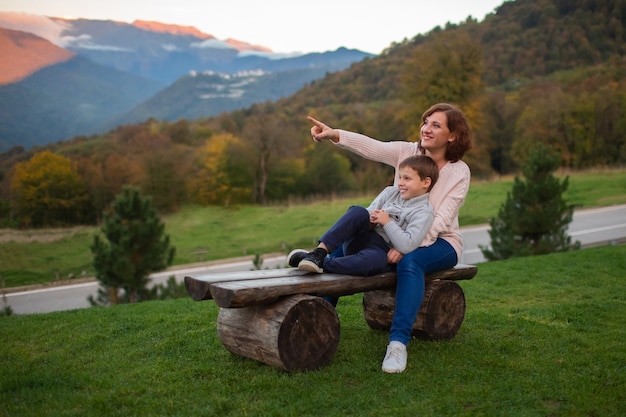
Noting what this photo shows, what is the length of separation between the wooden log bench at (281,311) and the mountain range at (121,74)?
15.9 meters

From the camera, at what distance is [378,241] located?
14.6ft

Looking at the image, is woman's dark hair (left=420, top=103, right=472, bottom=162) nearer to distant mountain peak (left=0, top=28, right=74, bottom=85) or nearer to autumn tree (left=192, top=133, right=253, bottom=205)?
distant mountain peak (left=0, top=28, right=74, bottom=85)

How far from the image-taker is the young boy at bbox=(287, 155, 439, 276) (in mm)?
4223

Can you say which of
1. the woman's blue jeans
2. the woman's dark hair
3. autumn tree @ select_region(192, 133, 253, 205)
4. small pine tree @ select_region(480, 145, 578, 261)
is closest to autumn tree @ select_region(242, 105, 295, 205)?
autumn tree @ select_region(192, 133, 253, 205)

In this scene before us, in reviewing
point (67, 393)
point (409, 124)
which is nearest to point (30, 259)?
point (67, 393)

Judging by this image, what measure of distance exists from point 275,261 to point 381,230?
46.8ft

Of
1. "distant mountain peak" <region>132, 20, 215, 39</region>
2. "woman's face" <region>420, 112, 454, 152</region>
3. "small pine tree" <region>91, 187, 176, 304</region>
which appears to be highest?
"distant mountain peak" <region>132, 20, 215, 39</region>

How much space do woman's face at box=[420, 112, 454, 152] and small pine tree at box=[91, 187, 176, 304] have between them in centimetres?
855

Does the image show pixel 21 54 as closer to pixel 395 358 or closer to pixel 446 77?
pixel 395 358

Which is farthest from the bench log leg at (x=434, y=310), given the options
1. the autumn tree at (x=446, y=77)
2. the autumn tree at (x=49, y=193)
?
the autumn tree at (x=446, y=77)

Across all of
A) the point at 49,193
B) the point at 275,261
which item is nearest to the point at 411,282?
the point at 275,261

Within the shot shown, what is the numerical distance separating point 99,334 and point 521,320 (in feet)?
12.6

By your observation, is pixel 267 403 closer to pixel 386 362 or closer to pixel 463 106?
pixel 386 362

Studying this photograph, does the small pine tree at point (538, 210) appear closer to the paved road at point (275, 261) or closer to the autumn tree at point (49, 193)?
the paved road at point (275, 261)
